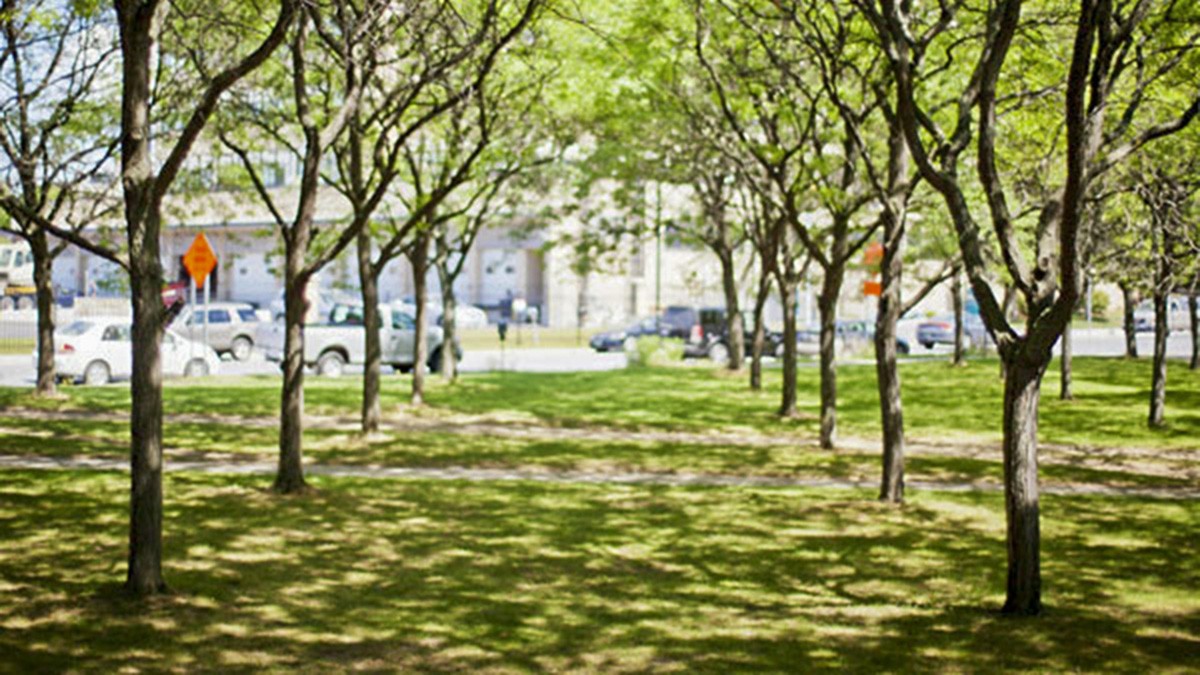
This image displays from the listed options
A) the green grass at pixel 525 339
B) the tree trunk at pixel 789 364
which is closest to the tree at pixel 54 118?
the tree trunk at pixel 789 364

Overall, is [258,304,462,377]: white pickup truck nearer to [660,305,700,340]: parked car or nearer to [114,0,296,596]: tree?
[660,305,700,340]: parked car

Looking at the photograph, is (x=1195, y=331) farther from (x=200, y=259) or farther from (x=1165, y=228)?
(x=200, y=259)

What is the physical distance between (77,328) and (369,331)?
14.2m

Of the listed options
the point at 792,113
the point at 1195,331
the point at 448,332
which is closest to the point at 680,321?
the point at 448,332

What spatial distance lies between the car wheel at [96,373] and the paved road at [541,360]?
1.21 meters

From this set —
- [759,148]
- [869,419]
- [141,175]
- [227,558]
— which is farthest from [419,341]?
[141,175]

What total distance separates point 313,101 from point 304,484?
7449 millimetres

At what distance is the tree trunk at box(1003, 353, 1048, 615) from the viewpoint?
8938 mm

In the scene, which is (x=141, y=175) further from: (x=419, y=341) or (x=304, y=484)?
(x=419, y=341)

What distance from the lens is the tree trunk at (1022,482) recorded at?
352 inches

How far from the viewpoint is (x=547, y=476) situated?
1653cm

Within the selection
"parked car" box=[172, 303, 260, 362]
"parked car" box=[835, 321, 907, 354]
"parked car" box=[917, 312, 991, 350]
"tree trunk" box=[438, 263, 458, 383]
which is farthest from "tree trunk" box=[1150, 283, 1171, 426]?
"parked car" box=[917, 312, 991, 350]

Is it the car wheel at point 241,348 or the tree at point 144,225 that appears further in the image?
the car wheel at point 241,348

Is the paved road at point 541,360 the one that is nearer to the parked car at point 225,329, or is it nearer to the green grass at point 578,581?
the parked car at point 225,329
